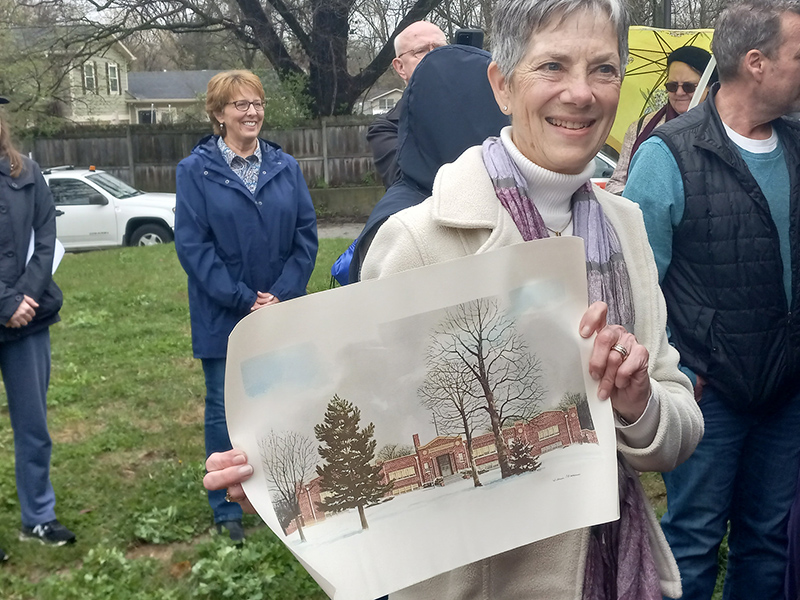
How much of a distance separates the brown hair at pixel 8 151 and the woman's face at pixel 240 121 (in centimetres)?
96

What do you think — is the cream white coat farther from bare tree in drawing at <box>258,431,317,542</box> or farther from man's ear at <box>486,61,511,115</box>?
bare tree in drawing at <box>258,431,317,542</box>

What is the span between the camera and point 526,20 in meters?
1.59

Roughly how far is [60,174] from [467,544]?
1546 cm

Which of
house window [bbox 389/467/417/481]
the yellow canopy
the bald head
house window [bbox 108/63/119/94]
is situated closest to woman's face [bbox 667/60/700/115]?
the yellow canopy

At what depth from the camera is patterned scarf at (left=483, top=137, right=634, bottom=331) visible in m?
1.62

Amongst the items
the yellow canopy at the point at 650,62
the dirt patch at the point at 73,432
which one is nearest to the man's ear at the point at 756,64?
the yellow canopy at the point at 650,62

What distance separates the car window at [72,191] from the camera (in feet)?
49.8

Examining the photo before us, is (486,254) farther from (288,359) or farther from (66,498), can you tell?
(66,498)

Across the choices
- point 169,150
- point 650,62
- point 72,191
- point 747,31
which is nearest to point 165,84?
point 169,150

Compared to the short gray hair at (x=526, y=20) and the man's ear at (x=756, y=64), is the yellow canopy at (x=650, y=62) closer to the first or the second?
the man's ear at (x=756, y=64)

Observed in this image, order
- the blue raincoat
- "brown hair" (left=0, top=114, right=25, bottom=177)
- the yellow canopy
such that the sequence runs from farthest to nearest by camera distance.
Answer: the yellow canopy < the blue raincoat < "brown hair" (left=0, top=114, right=25, bottom=177)

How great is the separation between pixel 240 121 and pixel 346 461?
3125 mm

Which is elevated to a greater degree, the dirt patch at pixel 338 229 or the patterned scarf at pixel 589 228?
the patterned scarf at pixel 589 228

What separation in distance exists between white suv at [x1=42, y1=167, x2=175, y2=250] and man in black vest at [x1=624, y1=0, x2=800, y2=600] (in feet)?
44.1
